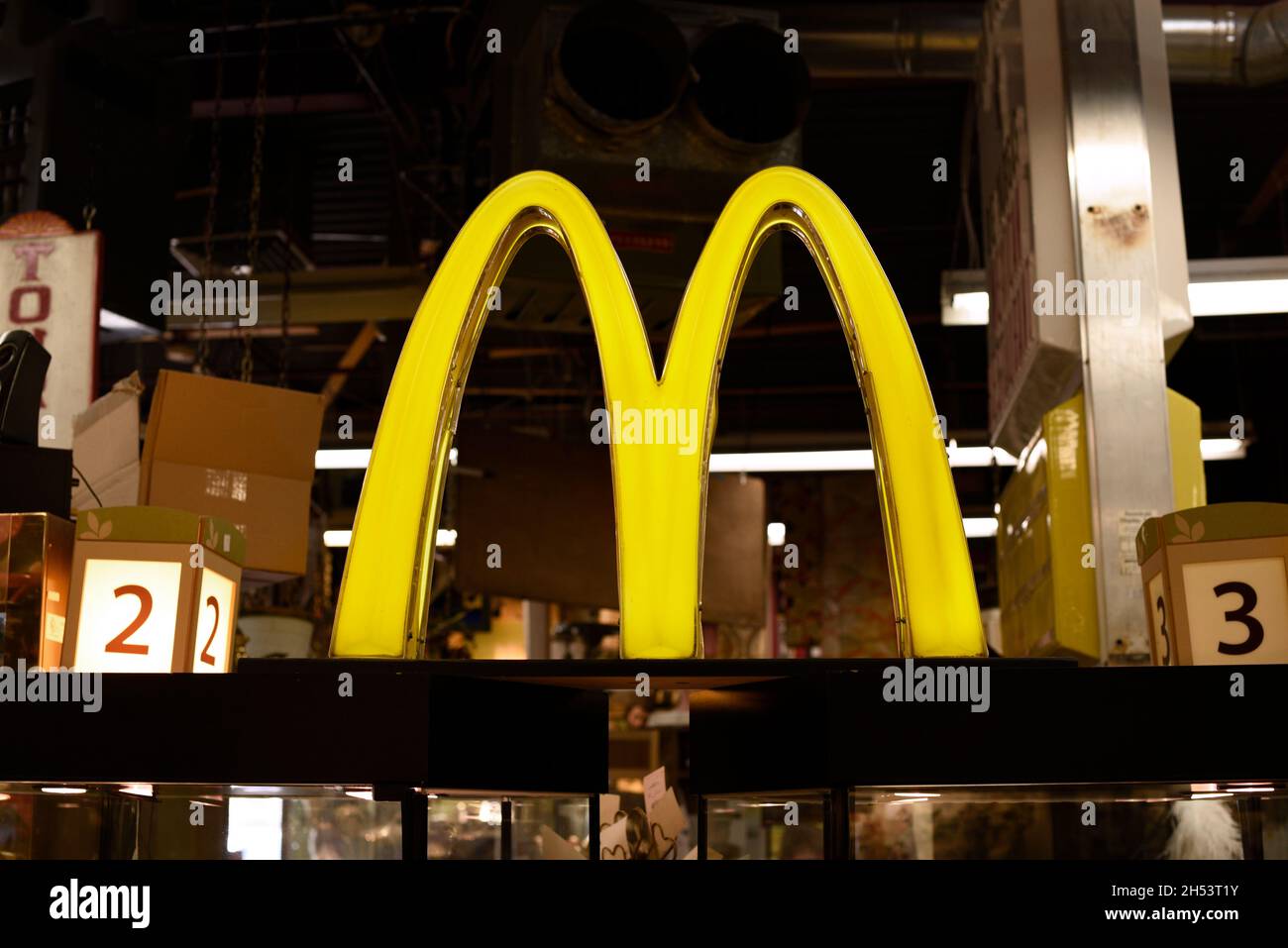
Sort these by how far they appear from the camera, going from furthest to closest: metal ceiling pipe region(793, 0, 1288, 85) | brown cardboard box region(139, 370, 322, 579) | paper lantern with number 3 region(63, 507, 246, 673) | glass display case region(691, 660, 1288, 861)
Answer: metal ceiling pipe region(793, 0, 1288, 85) < brown cardboard box region(139, 370, 322, 579) < paper lantern with number 3 region(63, 507, 246, 673) < glass display case region(691, 660, 1288, 861)

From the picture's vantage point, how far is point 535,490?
21.6ft

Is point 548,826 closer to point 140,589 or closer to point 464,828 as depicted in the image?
point 464,828

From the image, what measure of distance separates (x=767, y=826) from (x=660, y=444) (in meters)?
0.57

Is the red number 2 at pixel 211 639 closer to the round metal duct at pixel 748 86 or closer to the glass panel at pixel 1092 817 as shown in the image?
the glass panel at pixel 1092 817

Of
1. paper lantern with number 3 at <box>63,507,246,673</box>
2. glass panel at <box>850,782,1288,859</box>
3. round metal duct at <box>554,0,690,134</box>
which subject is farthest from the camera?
round metal duct at <box>554,0,690,134</box>

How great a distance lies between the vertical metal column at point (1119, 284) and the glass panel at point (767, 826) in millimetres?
1628

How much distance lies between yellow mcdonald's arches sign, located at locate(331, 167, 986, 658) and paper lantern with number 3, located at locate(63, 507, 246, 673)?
0.40m

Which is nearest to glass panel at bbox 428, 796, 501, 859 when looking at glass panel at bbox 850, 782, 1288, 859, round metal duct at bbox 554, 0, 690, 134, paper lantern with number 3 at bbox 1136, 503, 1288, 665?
glass panel at bbox 850, 782, 1288, 859

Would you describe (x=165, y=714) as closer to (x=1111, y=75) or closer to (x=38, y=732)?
(x=38, y=732)

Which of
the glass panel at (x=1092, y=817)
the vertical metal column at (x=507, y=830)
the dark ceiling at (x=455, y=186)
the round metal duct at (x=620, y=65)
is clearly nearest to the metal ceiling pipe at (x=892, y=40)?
the dark ceiling at (x=455, y=186)

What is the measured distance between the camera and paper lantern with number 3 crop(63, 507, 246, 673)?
182 centimetres

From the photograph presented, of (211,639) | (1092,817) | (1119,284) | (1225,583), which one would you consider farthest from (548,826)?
(1119,284)

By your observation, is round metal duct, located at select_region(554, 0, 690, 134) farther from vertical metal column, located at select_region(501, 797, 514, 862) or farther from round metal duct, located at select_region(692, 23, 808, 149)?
vertical metal column, located at select_region(501, 797, 514, 862)
